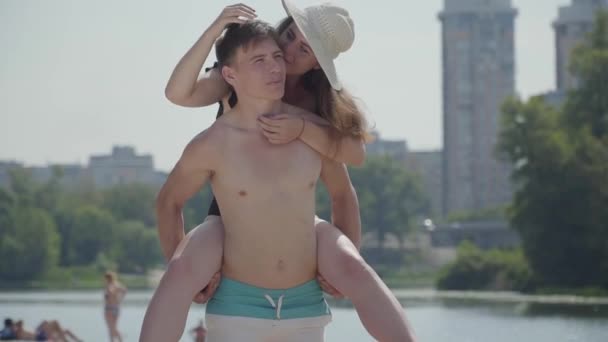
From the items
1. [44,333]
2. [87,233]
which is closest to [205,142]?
[44,333]

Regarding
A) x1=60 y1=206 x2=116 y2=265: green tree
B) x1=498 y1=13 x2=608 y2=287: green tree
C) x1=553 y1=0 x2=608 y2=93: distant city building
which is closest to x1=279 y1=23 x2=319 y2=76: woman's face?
x1=498 y1=13 x2=608 y2=287: green tree

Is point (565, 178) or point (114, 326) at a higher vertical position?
point (565, 178)

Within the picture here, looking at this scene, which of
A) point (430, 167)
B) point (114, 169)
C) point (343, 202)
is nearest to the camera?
point (343, 202)

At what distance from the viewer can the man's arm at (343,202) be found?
553 cm

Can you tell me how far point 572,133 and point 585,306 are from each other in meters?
10.5

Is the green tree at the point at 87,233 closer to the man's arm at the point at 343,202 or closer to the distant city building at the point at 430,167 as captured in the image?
the distant city building at the point at 430,167

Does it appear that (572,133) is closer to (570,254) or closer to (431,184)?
(570,254)

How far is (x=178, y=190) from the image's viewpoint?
5359 millimetres

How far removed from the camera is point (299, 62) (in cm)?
546

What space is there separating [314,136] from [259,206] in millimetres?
313

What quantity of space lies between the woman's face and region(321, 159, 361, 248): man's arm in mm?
391

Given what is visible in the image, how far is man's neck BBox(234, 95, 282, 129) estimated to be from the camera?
17.4 ft

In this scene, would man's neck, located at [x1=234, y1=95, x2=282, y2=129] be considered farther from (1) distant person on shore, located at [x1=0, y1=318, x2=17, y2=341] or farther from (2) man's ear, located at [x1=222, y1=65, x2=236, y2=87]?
(1) distant person on shore, located at [x1=0, y1=318, x2=17, y2=341]

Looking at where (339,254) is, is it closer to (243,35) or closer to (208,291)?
(208,291)
